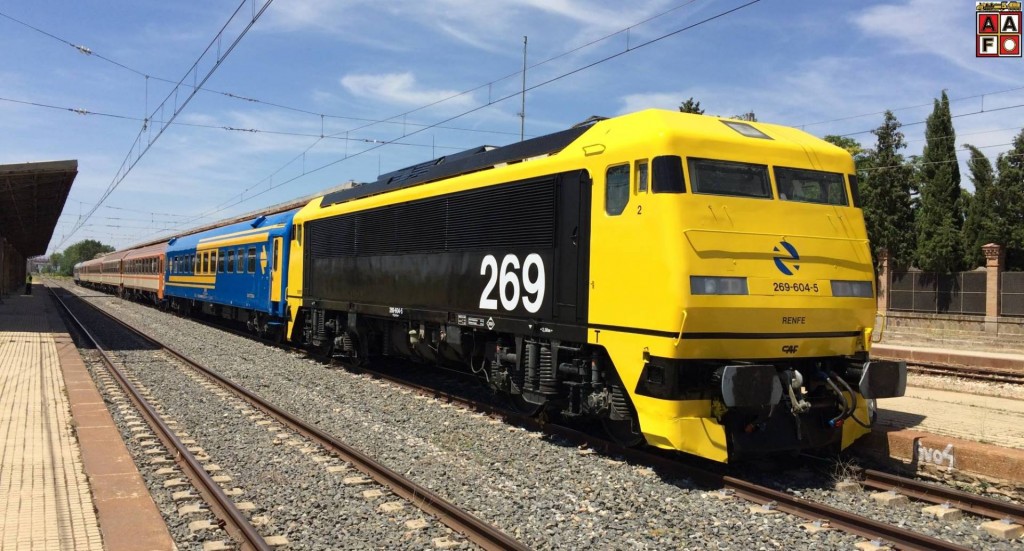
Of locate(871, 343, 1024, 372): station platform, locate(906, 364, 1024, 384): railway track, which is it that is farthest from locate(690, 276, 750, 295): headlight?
locate(871, 343, 1024, 372): station platform

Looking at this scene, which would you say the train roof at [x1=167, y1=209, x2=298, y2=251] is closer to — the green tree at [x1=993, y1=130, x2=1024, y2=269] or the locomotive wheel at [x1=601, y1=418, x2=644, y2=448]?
the locomotive wheel at [x1=601, y1=418, x2=644, y2=448]

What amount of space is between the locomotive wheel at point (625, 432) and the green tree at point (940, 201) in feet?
87.3

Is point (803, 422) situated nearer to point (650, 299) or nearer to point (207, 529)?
point (650, 299)

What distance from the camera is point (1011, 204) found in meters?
30.7

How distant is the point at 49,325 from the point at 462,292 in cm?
2124

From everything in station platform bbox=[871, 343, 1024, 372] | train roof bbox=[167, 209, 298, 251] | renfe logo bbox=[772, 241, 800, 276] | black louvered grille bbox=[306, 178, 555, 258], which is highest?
train roof bbox=[167, 209, 298, 251]

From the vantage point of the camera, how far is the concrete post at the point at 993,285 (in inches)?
946

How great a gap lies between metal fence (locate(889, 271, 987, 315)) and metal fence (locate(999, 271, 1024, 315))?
11 centimetres

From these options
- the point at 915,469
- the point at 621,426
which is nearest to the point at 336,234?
the point at 621,426

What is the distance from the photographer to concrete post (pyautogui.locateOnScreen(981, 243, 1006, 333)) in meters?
24.0

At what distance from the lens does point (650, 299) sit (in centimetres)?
660

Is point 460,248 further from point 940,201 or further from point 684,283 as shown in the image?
point 940,201

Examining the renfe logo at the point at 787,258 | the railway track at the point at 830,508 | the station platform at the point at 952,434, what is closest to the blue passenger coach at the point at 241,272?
the railway track at the point at 830,508

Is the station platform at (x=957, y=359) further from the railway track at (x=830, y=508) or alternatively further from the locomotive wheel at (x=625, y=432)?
the locomotive wheel at (x=625, y=432)
